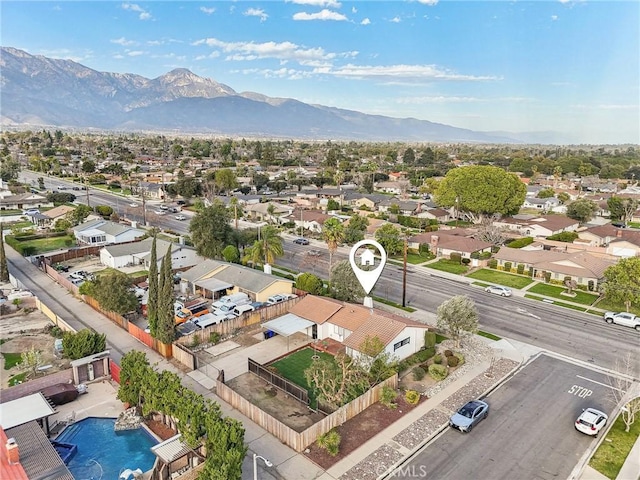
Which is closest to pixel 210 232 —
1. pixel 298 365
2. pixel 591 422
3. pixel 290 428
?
pixel 298 365

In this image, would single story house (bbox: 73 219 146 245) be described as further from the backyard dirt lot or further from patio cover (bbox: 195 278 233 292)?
the backyard dirt lot

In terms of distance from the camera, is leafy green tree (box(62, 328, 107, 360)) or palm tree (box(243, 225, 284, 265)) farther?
palm tree (box(243, 225, 284, 265))

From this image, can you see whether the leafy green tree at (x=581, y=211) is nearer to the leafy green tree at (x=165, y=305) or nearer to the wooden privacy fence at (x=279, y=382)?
the wooden privacy fence at (x=279, y=382)

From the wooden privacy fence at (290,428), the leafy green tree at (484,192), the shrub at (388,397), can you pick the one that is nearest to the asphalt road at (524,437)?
the shrub at (388,397)

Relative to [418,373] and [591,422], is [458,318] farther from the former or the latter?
[591,422]

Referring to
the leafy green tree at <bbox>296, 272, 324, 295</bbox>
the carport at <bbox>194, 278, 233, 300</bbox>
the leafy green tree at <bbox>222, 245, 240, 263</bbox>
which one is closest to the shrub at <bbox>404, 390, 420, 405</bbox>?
the leafy green tree at <bbox>296, 272, 324, 295</bbox>

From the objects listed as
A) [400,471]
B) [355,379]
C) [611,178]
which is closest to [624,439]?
[400,471]
